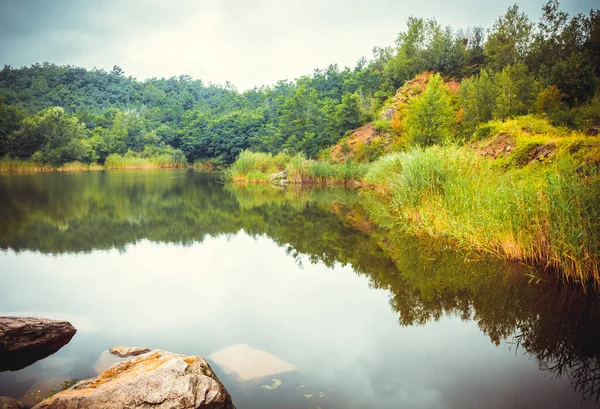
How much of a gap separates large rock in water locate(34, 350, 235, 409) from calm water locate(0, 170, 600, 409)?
675mm

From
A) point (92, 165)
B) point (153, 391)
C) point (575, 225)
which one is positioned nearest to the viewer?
point (153, 391)

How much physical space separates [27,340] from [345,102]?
35.8 metres

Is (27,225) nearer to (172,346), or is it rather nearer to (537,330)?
(172,346)

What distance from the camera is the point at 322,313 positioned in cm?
567

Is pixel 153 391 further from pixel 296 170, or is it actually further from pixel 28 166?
pixel 28 166

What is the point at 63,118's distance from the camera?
4188 cm

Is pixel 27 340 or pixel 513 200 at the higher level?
pixel 513 200

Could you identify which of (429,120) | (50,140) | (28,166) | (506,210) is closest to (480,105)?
(429,120)

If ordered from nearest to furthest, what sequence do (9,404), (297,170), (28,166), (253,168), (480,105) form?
(9,404) → (480,105) → (297,170) → (253,168) → (28,166)

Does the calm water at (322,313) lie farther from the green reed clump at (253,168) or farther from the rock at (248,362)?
the green reed clump at (253,168)

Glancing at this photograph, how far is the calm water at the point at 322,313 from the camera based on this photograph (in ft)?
12.4

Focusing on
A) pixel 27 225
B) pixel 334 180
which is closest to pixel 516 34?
pixel 334 180

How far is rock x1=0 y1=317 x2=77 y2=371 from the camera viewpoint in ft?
13.3

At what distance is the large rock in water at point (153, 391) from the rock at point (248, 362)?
916 millimetres
